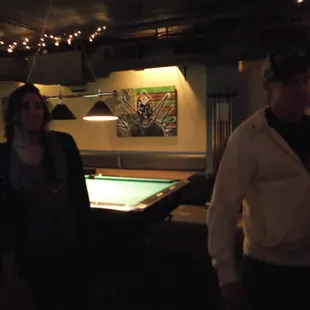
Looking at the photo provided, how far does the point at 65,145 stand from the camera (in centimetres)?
195

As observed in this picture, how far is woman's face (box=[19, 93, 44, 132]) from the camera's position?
190 centimetres

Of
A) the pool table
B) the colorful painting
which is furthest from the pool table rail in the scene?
the colorful painting

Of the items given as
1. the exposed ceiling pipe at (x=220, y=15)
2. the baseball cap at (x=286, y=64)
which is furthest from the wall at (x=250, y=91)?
the baseball cap at (x=286, y=64)

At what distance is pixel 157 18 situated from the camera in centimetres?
441

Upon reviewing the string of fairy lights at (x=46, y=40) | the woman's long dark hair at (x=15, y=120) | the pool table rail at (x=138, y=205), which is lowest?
the pool table rail at (x=138, y=205)

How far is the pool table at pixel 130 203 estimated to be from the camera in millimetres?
2885

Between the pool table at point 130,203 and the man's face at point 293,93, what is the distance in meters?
1.74

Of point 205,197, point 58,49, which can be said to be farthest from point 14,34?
point 205,197

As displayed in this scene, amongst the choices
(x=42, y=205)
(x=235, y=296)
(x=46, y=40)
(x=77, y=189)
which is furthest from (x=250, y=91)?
(x=235, y=296)

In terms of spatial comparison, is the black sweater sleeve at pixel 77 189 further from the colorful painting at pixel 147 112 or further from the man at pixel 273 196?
the colorful painting at pixel 147 112

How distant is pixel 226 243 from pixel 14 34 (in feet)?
16.0

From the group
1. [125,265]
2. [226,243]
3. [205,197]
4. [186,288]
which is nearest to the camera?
[226,243]

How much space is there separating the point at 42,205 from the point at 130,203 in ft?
4.55

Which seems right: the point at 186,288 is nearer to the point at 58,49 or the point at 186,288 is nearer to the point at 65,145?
the point at 65,145
